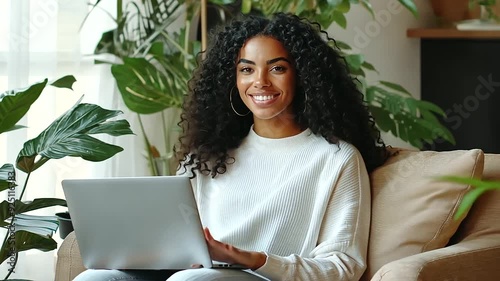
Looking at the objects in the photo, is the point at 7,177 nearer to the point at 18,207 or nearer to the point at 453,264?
the point at 18,207

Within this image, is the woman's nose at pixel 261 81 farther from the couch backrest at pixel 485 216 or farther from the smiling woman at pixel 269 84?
the couch backrest at pixel 485 216

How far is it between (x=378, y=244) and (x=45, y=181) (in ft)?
4.42

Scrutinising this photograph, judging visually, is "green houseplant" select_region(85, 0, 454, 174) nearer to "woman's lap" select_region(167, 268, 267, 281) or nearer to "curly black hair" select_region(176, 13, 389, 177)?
"curly black hair" select_region(176, 13, 389, 177)

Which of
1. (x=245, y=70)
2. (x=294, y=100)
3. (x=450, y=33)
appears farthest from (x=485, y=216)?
(x=450, y=33)

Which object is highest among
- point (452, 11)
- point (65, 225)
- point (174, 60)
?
point (452, 11)

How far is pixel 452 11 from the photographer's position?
13.1ft

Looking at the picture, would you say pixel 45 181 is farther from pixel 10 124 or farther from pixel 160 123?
pixel 10 124

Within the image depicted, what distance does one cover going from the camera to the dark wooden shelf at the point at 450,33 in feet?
12.2

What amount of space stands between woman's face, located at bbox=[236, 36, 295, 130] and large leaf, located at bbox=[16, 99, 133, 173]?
0.97 feet

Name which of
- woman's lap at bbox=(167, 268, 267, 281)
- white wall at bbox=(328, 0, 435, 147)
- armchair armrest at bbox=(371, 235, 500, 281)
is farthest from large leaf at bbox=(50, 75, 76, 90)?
white wall at bbox=(328, 0, 435, 147)

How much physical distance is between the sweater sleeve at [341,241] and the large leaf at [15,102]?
616 millimetres

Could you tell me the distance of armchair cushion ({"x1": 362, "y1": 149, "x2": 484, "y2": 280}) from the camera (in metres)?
1.98

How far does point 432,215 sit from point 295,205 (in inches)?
11.8

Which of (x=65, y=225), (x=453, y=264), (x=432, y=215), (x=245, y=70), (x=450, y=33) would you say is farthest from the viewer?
(x=450, y=33)
